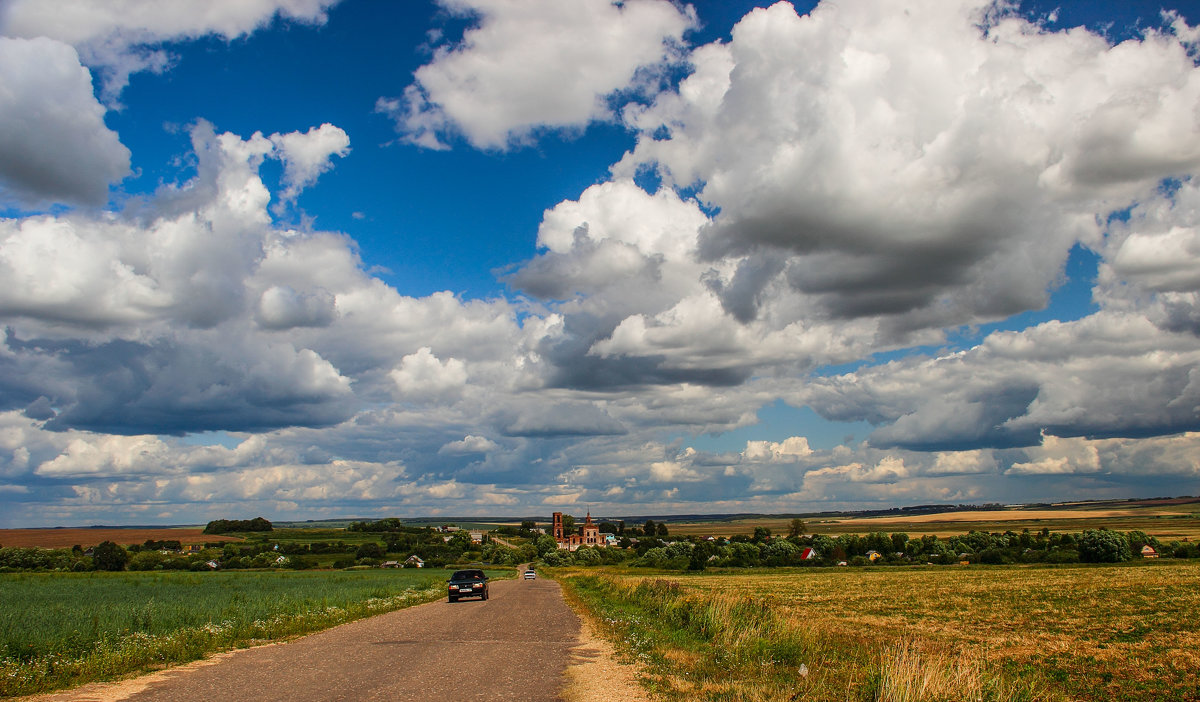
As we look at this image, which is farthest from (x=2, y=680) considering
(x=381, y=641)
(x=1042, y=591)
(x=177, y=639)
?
(x=1042, y=591)

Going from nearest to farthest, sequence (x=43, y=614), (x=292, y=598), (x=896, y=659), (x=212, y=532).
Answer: (x=896, y=659) < (x=43, y=614) < (x=292, y=598) < (x=212, y=532)

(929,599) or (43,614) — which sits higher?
(43,614)

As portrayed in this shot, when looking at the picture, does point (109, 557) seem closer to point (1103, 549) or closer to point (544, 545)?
point (544, 545)

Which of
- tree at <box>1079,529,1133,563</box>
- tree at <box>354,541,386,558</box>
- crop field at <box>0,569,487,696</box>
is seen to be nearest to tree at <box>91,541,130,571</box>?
tree at <box>354,541,386,558</box>

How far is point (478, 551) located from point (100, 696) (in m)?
157

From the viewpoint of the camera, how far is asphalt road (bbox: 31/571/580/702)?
11570 millimetres

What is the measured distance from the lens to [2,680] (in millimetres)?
11945

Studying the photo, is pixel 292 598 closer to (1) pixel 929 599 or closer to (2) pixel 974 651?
(2) pixel 974 651

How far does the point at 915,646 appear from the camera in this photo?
1380 centimetres

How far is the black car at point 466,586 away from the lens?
121 ft

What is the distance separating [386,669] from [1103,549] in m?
94.9

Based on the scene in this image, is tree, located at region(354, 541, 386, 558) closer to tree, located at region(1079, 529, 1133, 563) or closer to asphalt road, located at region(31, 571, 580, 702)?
tree, located at region(1079, 529, 1133, 563)

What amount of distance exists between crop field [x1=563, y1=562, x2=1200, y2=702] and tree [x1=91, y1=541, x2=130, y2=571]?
294 ft

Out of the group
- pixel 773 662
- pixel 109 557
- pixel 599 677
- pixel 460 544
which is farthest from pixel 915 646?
pixel 460 544
